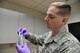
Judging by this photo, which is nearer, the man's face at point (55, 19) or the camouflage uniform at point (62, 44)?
the camouflage uniform at point (62, 44)

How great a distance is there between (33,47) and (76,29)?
55.5 inches

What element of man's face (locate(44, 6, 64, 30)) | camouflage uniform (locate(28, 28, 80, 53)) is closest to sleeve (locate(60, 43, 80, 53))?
camouflage uniform (locate(28, 28, 80, 53))

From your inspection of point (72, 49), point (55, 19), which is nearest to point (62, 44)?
point (72, 49)

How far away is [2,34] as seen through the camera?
2.82m

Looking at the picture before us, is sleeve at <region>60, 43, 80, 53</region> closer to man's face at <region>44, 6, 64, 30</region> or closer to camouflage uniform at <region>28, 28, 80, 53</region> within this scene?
camouflage uniform at <region>28, 28, 80, 53</region>

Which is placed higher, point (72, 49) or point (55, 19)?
point (55, 19)

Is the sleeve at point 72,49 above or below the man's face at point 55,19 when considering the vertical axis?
below

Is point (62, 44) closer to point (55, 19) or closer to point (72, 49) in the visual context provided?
point (72, 49)

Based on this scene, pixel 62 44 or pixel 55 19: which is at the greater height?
pixel 55 19

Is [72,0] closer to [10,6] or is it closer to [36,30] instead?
[36,30]

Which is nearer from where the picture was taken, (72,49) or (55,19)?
(72,49)

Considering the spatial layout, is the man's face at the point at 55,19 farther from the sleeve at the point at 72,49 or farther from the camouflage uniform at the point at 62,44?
the sleeve at the point at 72,49

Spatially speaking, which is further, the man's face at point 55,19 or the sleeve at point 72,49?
the man's face at point 55,19

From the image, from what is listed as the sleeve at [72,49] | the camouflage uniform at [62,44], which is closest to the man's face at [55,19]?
the camouflage uniform at [62,44]
